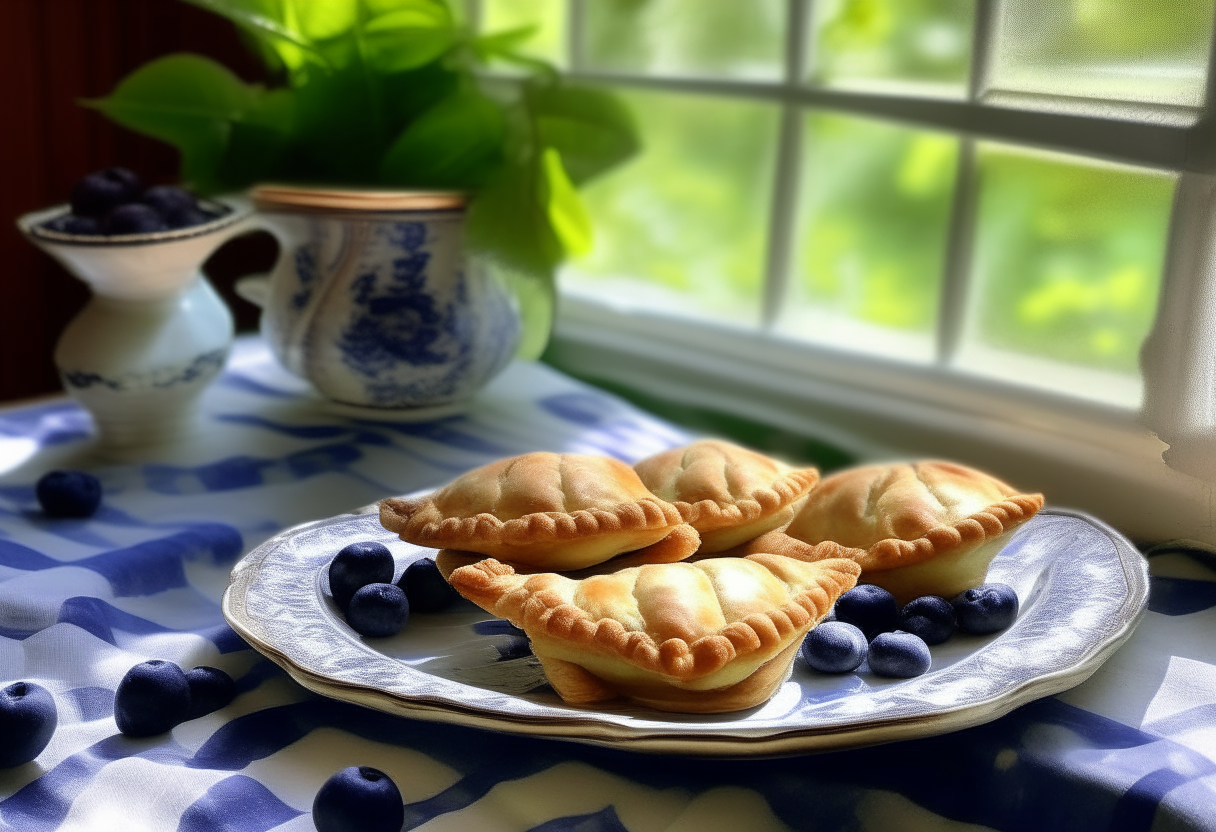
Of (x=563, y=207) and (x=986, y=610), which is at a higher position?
(x=563, y=207)

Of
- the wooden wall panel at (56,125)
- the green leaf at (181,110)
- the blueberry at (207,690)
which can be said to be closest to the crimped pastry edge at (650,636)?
the blueberry at (207,690)

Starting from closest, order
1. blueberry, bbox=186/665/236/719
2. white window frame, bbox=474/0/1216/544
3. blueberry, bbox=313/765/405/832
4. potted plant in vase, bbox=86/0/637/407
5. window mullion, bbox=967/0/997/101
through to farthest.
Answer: blueberry, bbox=313/765/405/832 < blueberry, bbox=186/665/236/719 < white window frame, bbox=474/0/1216/544 < window mullion, bbox=967/0/997/101 < potted plant in vase, bbox=86/0/637/407

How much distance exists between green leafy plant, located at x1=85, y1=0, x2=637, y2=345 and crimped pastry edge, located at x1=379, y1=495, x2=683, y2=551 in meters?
0.41

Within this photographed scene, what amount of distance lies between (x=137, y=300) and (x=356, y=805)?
600 mm

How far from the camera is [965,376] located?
0.93m

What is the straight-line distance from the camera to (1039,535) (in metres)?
0.69

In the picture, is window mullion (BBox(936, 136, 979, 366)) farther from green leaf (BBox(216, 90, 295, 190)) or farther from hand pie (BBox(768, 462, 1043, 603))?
green leaf (BBox(216, 90, 295, 190))

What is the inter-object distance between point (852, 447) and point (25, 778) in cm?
67

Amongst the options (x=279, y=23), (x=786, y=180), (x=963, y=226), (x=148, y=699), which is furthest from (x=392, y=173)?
(x=148, y=699)

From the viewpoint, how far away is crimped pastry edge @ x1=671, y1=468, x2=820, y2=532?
0.63 metres

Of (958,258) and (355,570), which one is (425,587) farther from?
(958,258)

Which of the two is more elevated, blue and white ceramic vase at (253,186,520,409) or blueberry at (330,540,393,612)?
blue and white ceramic vase at (253,186,520,409)

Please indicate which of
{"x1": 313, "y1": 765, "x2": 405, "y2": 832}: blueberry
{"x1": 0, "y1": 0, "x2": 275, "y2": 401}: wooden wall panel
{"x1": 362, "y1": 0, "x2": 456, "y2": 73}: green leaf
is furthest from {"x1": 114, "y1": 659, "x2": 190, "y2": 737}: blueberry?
{"x1": 0, "y1": 0, "x2": 275, "y2": 401}: wooden wall panel

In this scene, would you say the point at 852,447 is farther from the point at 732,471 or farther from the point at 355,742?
the point at 355,742
